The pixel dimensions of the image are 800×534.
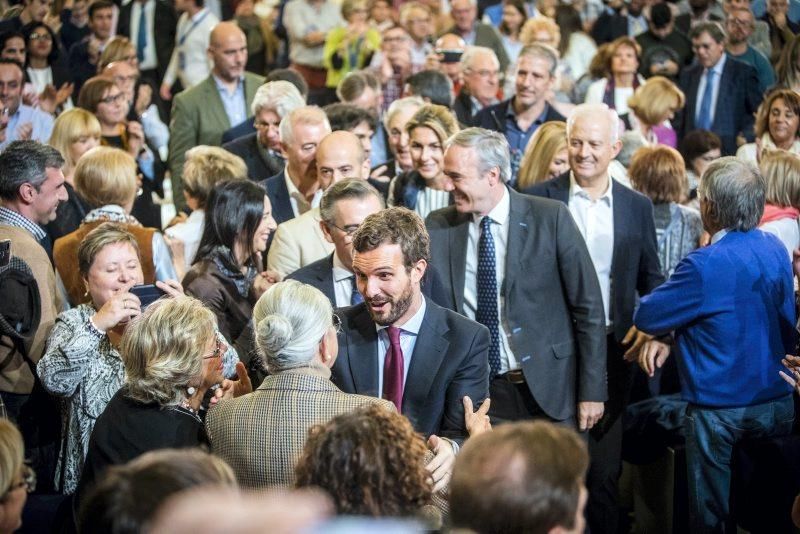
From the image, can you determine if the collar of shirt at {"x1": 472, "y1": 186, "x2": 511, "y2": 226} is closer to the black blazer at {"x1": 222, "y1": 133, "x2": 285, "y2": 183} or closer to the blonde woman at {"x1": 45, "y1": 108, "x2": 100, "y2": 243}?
the black blazer at {"x1": 222, "y1": 133, "x2": 285, "y2": 183}

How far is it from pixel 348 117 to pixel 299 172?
31.4 inches

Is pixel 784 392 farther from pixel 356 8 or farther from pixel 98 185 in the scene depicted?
pixel 356 8

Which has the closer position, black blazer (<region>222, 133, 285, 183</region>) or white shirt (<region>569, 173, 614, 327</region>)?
white shirt (<region>569, 173, 614, 327</region>)

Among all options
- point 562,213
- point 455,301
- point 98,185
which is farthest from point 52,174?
point 562,213

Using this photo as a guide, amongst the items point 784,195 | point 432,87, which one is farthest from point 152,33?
point 784,195

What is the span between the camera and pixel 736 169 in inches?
181

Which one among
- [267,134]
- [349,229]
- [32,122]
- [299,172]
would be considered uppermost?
[32,122]

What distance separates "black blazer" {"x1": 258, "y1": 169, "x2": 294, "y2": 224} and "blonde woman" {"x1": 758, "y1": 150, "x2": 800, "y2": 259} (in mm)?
2519

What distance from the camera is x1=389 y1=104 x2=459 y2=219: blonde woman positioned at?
6.21 meters

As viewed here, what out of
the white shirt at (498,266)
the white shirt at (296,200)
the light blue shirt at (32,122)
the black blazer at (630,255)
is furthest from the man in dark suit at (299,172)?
the light blue shirt at (32,122)

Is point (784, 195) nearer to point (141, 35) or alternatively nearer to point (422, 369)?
point (422, 369)

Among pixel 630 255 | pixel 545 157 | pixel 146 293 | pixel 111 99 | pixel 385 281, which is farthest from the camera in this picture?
pixel 111 99

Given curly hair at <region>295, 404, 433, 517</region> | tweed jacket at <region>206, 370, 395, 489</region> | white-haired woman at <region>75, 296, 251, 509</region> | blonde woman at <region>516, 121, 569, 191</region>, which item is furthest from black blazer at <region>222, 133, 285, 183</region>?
curly hair at <region>295, 404, 433, 517</region>

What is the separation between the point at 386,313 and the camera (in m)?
4.10
